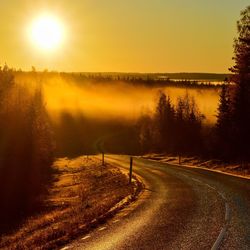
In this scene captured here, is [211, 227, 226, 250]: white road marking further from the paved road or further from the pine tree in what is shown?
the pine tree

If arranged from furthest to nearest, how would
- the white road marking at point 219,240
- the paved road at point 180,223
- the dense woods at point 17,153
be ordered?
1. the dense woods at point 17,153
2. the paved road at point 180,223
3. the white road marking at point 219,240

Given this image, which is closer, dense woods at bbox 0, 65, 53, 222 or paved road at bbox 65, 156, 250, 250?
paved road at bbox 65, 156, 250, 250

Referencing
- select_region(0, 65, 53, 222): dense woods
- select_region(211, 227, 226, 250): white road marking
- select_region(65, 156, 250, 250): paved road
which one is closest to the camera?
select_region(211, 227, 226, 250): white road marking

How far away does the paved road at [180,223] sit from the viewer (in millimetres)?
12766

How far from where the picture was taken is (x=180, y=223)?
15.7 meters

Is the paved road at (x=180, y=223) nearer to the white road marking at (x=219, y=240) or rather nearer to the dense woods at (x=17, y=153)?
the white road marking at (x=219, y=240)

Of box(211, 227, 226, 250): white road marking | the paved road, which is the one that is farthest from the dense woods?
box(211, 227, 226, 250): white road marking

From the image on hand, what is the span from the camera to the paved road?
12.8 meters

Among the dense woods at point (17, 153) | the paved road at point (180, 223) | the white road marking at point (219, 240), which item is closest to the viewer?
the white road marking at point (219, 240)

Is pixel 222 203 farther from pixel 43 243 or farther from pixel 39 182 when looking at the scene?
pixel 39 182

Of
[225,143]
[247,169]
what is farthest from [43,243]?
[225,143]

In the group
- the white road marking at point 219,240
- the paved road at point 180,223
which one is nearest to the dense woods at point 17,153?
the paved road at point 180,223

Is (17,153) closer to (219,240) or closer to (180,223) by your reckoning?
(180,223)

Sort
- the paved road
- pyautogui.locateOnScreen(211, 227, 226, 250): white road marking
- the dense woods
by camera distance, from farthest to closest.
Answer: the dense woods → the paved road → pyautogui.locateOnScreen(211, 227, 226, 250): white road marking
